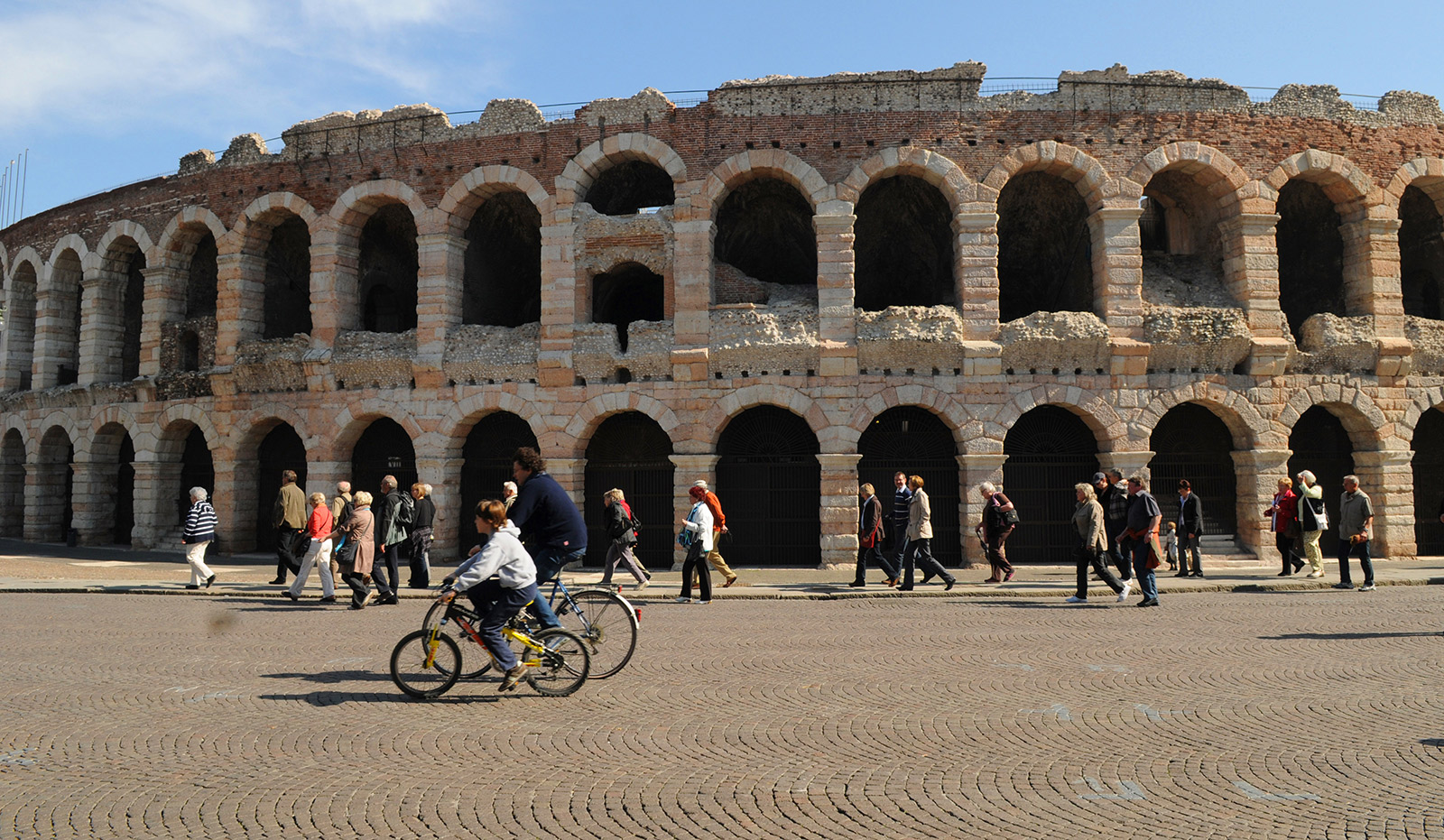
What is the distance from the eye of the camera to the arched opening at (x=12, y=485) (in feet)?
83.8

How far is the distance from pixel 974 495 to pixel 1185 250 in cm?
850

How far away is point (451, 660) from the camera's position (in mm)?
6703

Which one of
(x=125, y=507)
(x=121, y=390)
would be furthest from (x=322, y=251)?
(x=125, y=507)

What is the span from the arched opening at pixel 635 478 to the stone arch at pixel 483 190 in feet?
16.1

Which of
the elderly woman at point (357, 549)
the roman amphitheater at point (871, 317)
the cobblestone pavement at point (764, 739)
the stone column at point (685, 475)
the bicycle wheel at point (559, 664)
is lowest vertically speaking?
the cobblestone pavement at point (764, 739)

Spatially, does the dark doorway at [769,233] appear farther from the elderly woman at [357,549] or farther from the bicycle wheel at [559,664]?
the bicycle wheel at [559,664]

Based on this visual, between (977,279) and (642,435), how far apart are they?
7.64 metres

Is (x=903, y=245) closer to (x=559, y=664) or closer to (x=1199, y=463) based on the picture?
(x=1199, y=463)

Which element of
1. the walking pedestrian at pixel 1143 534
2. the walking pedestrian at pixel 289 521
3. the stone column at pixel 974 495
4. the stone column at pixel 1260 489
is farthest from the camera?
the stone column at pixel 1260 489

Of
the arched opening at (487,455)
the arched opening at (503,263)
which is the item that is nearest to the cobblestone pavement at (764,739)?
the arched opening at (487,455)

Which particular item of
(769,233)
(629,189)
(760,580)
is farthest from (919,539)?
(629,189)

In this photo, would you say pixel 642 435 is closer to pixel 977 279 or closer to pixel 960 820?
pixel 977 279

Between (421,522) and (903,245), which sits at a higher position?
(903,245)

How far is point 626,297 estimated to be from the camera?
71.6 ft
